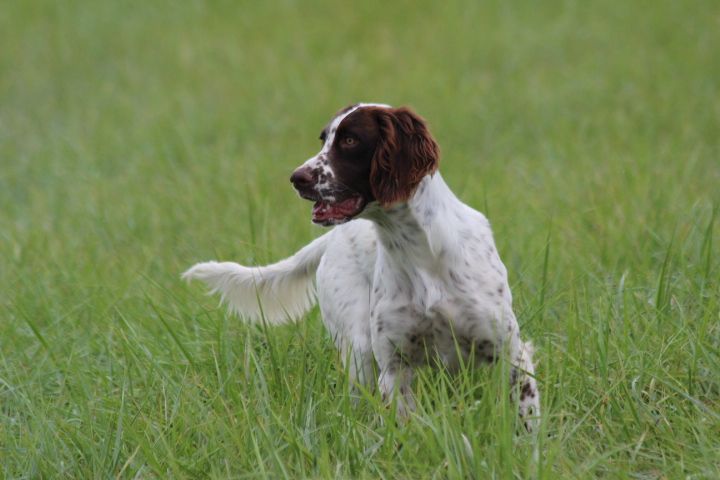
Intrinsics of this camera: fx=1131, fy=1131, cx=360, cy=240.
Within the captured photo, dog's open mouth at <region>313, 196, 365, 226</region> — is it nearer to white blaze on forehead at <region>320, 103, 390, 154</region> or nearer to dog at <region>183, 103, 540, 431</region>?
dog at <region>183, 103, 540, 431</region>

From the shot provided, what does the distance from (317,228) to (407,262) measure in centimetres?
184

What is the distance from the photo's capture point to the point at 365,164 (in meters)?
3.84

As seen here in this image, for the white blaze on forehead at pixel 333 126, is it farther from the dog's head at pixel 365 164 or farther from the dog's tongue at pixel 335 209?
the dog's tongue at pixel 335 209

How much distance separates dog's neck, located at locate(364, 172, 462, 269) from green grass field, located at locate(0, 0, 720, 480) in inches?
18.1

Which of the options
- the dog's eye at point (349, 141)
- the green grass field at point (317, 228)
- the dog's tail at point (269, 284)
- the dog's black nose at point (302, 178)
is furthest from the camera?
the dog's tail at point (269, 284)

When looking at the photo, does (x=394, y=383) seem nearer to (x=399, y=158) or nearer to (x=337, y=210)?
(x=337, y=210)

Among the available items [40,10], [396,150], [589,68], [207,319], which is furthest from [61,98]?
[396,150]

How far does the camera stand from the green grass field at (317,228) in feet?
11.5

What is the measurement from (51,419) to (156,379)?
1.24ft

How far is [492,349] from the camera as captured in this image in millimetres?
3922

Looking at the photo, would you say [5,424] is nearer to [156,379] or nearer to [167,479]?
[156,379]

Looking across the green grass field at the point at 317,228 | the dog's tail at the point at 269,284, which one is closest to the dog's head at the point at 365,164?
the green grass field at the point at 317,228

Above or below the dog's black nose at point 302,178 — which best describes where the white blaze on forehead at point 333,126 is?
above

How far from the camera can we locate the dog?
12.4 feet
